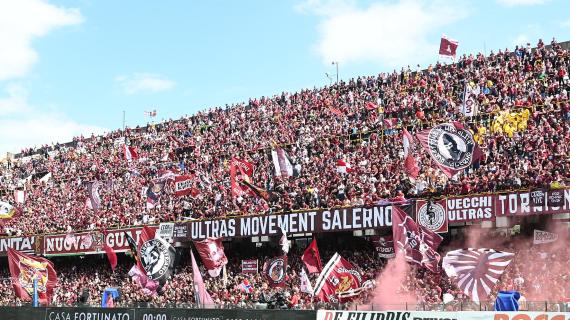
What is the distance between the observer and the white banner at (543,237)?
91.9 feet

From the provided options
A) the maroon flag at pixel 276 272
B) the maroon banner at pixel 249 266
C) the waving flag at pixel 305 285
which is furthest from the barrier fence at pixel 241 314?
the maroon banner at pixel 249 266

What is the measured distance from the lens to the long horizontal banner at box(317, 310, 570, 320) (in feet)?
63.3

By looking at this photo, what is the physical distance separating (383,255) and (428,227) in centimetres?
260

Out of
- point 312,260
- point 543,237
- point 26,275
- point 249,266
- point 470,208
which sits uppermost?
point 470,208

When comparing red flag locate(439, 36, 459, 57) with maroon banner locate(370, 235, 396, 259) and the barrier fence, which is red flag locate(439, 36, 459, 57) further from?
the barrier fence

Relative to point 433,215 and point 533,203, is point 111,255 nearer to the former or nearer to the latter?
point 433,215

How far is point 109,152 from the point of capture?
56938 mm

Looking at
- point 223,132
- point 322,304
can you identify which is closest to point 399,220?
point 322,304

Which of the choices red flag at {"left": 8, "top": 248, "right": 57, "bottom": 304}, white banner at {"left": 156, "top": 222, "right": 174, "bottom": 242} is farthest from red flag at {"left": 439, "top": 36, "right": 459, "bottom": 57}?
red flag at {"left": 8, "top": 248, "right": 57, "bottom": 304}

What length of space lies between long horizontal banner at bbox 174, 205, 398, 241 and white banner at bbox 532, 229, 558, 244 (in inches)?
184

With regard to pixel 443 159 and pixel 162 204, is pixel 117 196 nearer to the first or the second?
pixel 162 204

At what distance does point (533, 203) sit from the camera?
27750 millimetres

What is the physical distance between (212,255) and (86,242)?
41.1 feet

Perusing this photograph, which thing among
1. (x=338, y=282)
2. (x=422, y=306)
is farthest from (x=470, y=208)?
(x=422, y=306)
